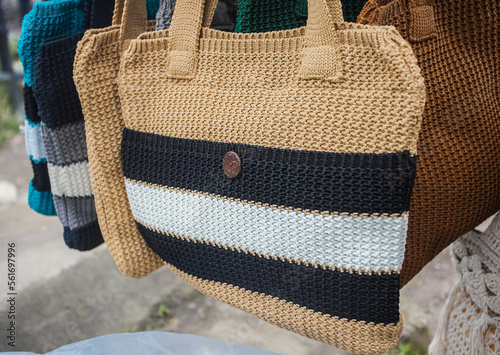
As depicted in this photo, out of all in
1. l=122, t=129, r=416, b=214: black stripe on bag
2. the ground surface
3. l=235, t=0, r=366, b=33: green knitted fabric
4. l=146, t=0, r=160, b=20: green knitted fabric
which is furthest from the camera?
the ground surface

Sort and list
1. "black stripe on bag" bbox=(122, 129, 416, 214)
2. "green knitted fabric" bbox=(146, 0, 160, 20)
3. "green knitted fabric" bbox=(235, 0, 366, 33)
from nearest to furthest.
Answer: "black stripe on bag" bbox=(122, 129, 416, 214) → "green knitted fabric" bbox=(235, 0, 366, 33) → "green knitted fabric" bbox=(146, 0, 160, 20)

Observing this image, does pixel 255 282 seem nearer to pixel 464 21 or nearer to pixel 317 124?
pixel 317 124

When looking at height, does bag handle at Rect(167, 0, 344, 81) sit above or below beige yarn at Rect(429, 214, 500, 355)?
above

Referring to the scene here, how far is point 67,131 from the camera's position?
2.10ft

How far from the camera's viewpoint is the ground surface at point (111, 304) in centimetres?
132

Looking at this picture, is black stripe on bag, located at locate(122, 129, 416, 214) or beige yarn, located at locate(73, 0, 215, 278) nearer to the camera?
black stripe on bag, located at locate(122, 129, 416, 214)

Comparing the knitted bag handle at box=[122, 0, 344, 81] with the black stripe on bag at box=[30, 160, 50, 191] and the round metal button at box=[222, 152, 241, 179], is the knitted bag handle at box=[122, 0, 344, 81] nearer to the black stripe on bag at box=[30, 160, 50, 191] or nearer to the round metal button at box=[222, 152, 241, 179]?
the round metal button at box=[222, 152, 241, 179]

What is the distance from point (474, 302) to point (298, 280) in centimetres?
31

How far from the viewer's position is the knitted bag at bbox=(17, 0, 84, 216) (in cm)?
61

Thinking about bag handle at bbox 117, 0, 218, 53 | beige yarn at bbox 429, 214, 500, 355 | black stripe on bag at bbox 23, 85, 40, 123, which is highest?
bag handle at bbox 117, 0, 218, 53

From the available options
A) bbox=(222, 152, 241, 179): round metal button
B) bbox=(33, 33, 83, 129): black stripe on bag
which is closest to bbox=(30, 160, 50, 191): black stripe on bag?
bbox=(33, 33, 83, 129): black stripe on bag

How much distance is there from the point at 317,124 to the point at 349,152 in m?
0.05

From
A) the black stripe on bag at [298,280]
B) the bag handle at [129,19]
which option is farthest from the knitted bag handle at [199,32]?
the black stripe on bag at [298,280]

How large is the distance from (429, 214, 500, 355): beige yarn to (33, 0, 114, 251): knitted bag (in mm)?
602
